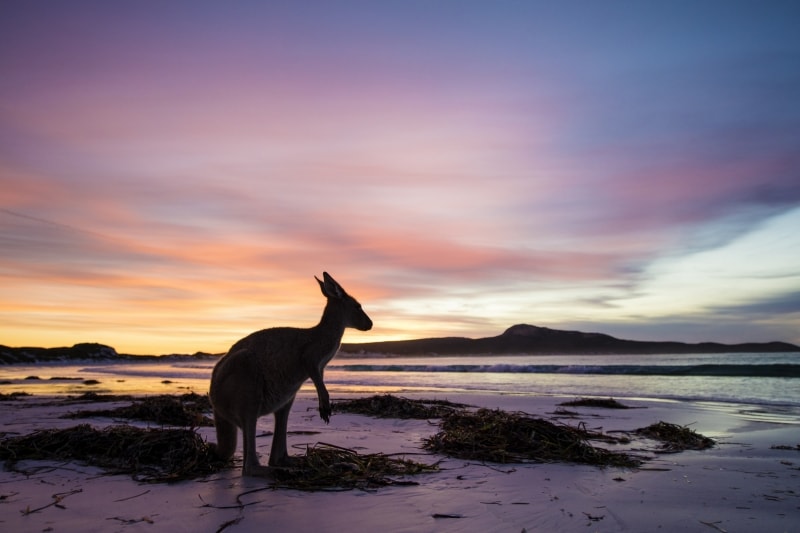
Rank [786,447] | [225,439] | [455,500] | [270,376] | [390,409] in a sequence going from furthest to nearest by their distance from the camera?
[390,409] → [786,447] → [225,439] → [270,376] → [455,500]

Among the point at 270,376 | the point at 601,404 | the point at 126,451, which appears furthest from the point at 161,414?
the point at 601,404

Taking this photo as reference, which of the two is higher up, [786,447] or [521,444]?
[521,444]

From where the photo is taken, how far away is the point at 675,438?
8.62 m

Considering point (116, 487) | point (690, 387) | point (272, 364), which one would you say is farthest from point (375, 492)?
point (690, 387)

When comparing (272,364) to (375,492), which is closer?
(375,492)

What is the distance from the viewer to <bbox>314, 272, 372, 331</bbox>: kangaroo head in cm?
611

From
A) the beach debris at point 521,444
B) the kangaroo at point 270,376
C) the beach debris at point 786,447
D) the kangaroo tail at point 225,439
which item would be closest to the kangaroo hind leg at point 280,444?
the kangaroo at point 270,376

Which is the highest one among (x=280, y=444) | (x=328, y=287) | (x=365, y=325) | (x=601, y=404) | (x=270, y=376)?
(x=328, y=287)

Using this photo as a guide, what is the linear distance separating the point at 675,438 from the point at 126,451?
25.7ft

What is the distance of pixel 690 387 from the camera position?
72.5 feet

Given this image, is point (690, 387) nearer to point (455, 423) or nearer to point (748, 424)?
point (748, 424)

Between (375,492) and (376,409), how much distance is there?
7.15 meters

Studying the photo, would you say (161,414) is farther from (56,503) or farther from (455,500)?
(455,500)

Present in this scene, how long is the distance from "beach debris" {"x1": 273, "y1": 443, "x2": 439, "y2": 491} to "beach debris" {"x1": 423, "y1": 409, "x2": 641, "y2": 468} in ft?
3.16
